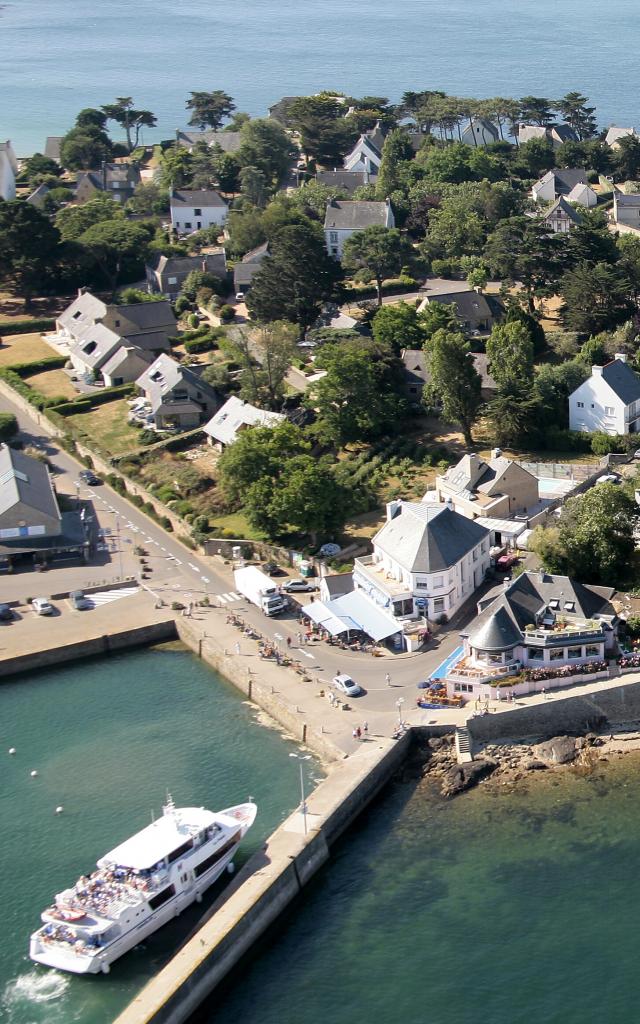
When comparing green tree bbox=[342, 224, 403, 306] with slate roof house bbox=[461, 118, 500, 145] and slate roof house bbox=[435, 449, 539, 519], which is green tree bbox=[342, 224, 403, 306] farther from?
slate roof house bbox=[461, 118, 500, 145]

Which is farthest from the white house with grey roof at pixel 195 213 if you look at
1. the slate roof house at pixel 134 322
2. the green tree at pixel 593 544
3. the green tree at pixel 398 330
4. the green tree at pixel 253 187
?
the green tree at pixel 593 544

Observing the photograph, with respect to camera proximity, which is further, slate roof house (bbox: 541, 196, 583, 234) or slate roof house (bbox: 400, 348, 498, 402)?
slate roof house (bbox: 541, 196, 583, 234)

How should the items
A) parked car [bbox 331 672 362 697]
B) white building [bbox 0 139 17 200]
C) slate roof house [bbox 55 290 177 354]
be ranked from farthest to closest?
white building [bbox 0 139 17 200], slate roof house [bbox 55 290 177 354], parked car [bbox 331 672 362 697]

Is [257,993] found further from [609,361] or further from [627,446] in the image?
[609,361]

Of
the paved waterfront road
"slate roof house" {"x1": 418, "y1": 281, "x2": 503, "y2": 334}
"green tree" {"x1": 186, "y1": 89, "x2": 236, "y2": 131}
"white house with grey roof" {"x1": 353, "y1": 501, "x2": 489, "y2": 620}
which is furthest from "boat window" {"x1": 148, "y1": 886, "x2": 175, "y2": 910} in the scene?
"green tree" {"x1": 186, "y1": 89, "x2": 236, "y2": 131}

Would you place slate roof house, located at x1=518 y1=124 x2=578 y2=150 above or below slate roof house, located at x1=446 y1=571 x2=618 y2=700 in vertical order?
above

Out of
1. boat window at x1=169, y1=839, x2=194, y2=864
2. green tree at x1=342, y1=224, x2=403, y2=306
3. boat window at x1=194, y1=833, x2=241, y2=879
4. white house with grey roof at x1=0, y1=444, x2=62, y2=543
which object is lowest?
boat window at x1=194, y1=833, x2=241, y2=879

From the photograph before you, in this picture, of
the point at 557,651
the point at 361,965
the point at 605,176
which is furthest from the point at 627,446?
the point at 605,176
